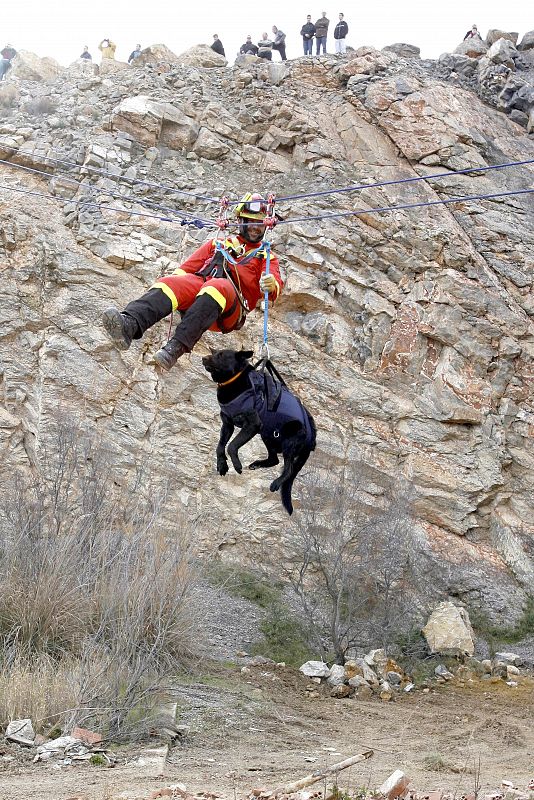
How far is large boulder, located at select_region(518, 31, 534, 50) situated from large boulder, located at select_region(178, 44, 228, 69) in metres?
8.37

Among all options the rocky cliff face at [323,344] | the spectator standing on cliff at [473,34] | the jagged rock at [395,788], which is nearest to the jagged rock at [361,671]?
the rocky cliff face at [323,344]

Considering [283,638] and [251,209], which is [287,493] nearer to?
[251,209]

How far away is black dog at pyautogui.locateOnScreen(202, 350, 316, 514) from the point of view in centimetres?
691

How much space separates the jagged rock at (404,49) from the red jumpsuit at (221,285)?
64.3ft

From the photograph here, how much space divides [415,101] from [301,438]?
1591 cm

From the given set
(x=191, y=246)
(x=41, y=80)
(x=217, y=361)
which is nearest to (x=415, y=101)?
(x=191, y=246)

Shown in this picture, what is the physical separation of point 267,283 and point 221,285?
0.38 metres

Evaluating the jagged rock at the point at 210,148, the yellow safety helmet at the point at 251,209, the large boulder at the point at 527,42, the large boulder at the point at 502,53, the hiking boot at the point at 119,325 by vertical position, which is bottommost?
the hiking boot at the point at 119,325

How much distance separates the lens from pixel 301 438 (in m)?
7.01

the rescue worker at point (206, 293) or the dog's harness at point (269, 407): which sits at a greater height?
the rescue worker at point (206, 293)

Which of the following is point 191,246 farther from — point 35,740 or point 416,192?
point 35,740

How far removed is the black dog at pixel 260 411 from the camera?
22.7 ft

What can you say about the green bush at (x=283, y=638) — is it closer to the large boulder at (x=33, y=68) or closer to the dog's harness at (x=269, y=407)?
the dog's harness at (x=269, y=407)

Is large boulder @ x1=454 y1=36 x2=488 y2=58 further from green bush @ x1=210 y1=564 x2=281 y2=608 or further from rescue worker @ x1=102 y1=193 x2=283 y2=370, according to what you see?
rescue worker @ x1=102 y1=193 x2=283 y2=370
